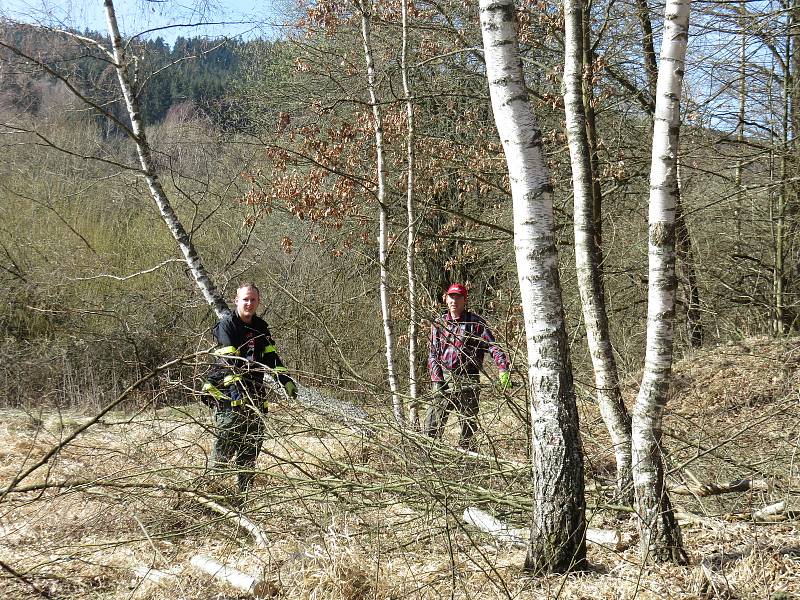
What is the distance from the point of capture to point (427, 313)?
6.54 m

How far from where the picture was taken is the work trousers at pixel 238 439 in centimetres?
518

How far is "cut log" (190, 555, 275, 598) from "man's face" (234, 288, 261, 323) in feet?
6.69

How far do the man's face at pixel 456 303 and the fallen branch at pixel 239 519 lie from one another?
2.41 metres

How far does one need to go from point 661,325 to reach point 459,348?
2.08 meters

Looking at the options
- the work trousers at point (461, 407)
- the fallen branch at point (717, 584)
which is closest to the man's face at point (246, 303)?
the work trousers at point (461, 407)

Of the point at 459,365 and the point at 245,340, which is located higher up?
the point at 245,340

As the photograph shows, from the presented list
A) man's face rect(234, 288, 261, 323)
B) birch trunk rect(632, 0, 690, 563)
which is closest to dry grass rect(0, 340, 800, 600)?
birch trunk rect(632, 0, 690, 563)

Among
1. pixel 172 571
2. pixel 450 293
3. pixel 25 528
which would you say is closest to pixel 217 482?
pixel 172 571

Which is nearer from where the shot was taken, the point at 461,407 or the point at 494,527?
the point at 494,527

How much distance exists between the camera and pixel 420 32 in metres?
11.1

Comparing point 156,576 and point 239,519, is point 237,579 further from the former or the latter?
point 239,519

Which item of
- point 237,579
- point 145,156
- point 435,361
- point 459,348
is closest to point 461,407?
point 459,348

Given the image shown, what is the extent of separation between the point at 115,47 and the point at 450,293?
4122 mm

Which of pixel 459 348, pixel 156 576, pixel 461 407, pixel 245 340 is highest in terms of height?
pixel 245 340
